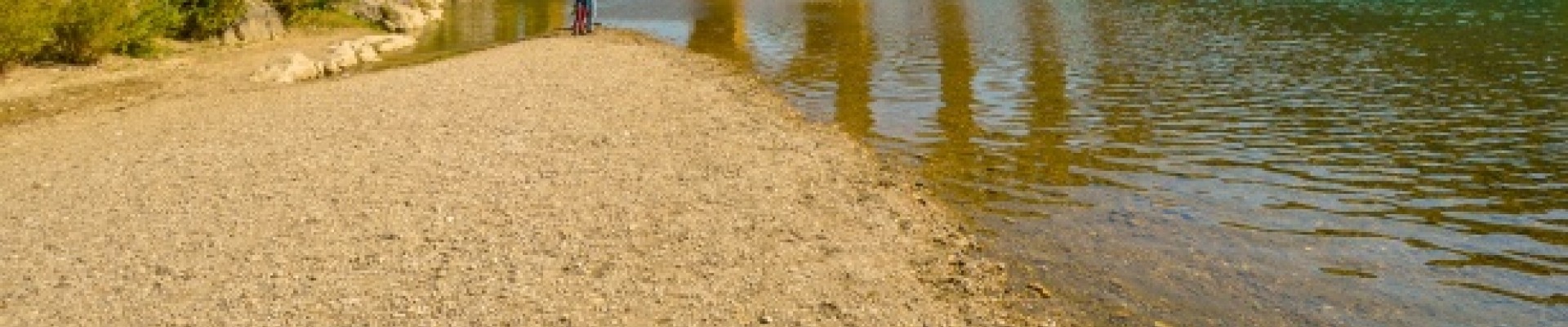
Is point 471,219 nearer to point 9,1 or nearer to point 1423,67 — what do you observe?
point 9,1

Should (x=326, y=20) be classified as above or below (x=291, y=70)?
below

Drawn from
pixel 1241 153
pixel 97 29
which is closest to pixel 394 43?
pixel 97 29

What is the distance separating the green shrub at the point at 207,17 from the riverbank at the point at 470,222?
44.2ft

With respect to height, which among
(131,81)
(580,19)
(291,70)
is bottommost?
(131,81)

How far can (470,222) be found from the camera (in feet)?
43.1

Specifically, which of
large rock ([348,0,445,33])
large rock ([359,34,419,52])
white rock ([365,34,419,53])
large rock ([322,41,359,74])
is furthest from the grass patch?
large rock ([322,41,359,74])

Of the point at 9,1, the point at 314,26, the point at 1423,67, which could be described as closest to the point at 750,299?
the point at 9,1

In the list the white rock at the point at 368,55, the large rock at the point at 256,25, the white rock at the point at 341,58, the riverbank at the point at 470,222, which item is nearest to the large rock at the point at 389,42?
the white rock at the point at 368,55

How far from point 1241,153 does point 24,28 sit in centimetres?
2487

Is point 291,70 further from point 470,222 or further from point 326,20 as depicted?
point 470,222

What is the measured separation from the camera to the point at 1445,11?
45562mm

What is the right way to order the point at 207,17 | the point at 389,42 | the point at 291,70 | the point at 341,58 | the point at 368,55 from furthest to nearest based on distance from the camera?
the point at 389,42 < the point at 207,17 < the point at 368,55 < the point at 341,58 < the point at 291,70

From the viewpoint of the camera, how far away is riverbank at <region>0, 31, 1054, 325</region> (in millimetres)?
10289

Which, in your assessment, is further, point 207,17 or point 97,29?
point 207,17
